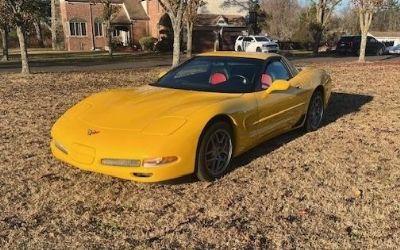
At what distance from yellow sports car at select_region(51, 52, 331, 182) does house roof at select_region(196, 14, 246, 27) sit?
123 ft

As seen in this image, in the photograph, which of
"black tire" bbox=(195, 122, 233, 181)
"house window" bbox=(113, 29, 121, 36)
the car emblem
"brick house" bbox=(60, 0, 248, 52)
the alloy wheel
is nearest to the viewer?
the car emblem

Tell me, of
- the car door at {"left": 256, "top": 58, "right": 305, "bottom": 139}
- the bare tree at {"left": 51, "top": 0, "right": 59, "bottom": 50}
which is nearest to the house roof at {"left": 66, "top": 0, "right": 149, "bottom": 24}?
the bare tree at {"left": 51, "top": 0, "right": 59, "bottom": 50}

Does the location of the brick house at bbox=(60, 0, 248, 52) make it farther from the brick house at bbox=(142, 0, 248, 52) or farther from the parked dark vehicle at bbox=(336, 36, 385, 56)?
the parked dark vehicle at bbox=(336, 36, 385, 56)

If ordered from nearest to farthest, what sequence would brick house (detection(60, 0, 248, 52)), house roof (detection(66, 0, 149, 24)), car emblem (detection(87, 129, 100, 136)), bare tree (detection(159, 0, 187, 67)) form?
1. car emblem (detection(87, 129, 100, 136))
2. bare tree (detection(159, 0, 187, 67))
3. brick house (detection(60, 0, 248, 52))
4. house roof (detection(66, 0, 149, 24))

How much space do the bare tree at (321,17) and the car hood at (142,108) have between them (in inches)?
1388

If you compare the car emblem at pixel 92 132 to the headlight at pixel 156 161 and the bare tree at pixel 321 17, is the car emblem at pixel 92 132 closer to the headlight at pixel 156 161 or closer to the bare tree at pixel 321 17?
the headlight at pixel 156 161

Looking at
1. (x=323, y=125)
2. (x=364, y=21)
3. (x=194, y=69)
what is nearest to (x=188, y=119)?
(x=194, y=69)

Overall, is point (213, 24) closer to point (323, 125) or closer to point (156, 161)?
point (323, 125)

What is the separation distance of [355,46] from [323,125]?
3185cm

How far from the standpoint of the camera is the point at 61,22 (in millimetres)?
48094

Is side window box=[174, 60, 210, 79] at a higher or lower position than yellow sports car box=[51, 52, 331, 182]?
higher

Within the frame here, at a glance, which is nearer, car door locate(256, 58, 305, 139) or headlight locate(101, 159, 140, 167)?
headlight locate(101, 159, 140, 167)

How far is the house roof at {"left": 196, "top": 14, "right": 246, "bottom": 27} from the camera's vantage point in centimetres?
4316

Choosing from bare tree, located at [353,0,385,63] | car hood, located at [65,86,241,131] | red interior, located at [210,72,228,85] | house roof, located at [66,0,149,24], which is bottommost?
car hood, located at [65,86,241,131]
